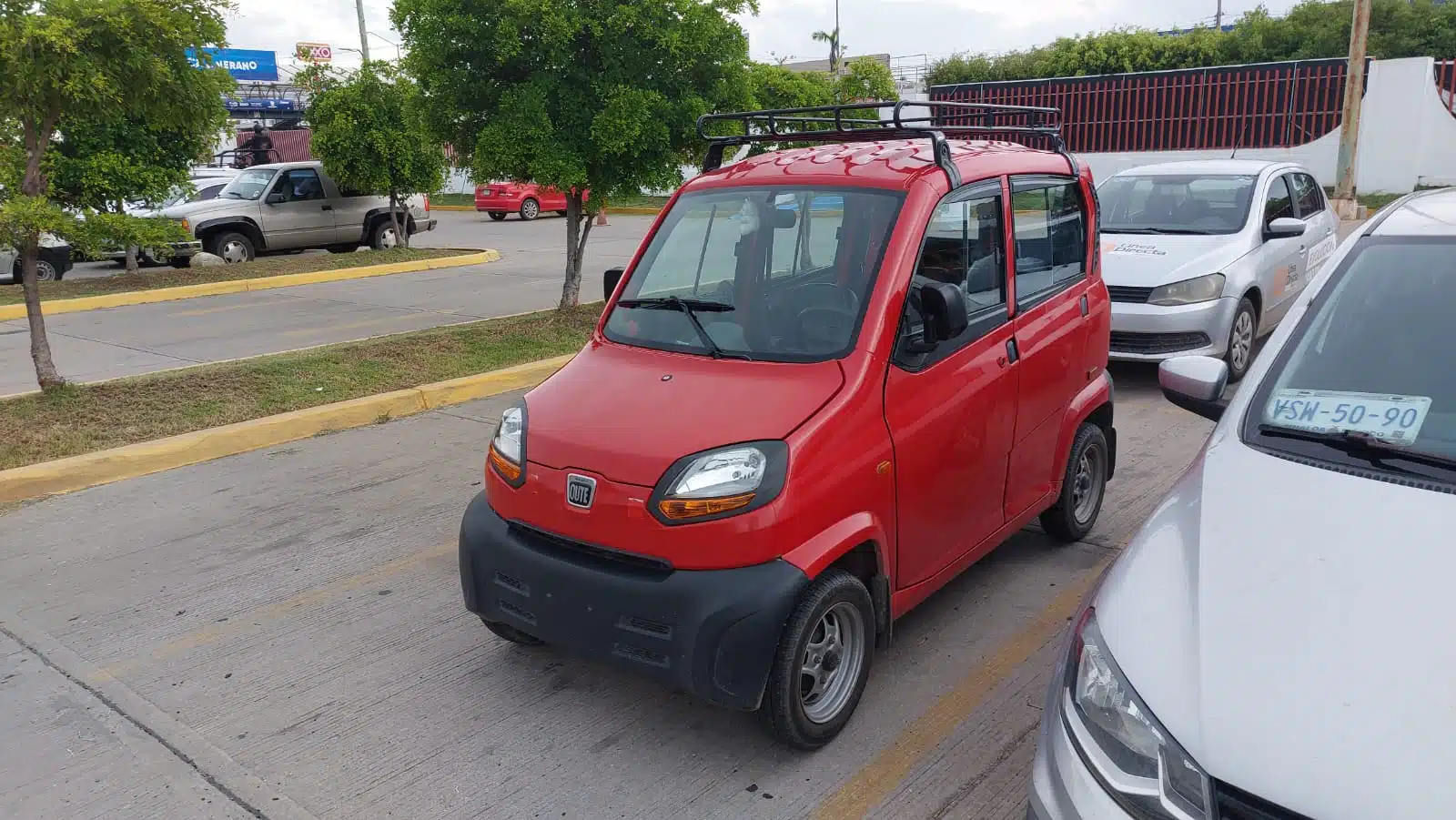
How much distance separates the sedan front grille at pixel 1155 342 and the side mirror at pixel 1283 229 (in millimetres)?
1176

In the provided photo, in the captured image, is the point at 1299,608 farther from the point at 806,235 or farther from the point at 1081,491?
the point at 1081,491

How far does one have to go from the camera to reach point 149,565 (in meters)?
5.35

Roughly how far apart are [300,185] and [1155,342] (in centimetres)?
1475


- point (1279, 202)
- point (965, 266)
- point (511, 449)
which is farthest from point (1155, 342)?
point (511, 449)

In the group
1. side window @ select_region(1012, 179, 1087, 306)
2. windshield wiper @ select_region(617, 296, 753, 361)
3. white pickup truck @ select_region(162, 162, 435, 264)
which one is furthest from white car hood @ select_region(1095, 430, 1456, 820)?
white pickup truck @ select_region(162, 162, 435, 264)

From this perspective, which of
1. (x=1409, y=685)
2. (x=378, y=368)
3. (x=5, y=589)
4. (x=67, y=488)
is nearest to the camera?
(x=1409, y=685)

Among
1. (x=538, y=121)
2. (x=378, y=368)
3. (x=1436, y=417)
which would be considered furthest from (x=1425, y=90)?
(x=1436, y=417)

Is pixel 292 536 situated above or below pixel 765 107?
below

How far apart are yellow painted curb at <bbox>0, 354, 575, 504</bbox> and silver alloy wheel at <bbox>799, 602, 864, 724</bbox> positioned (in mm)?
4582

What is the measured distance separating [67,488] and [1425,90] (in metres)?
24.7

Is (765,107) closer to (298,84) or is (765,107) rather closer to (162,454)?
(162,454)

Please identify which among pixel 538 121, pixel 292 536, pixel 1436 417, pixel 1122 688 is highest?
pixel 538 121

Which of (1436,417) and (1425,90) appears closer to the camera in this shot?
(1436,417)

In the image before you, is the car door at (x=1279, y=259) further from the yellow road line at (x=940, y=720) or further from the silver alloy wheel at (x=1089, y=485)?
the yellow road line at (x=940, y=720)
